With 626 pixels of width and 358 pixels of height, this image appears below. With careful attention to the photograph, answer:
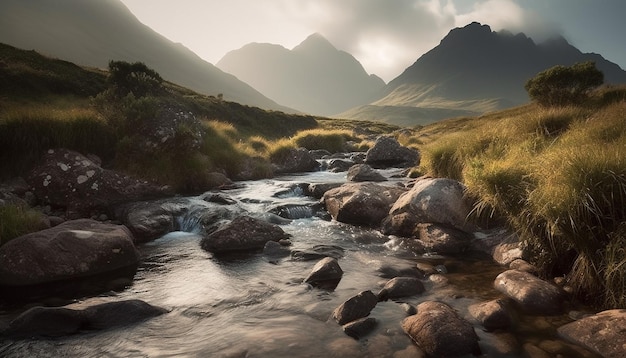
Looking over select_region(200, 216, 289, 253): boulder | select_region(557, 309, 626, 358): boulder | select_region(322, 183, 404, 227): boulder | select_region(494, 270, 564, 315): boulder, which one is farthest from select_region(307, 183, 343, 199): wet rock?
select_region(557, 309, 626, 358): boulder

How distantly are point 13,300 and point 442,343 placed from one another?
24.1 ft

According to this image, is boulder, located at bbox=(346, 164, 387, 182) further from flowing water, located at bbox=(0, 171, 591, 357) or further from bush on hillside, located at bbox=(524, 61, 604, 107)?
bush on hillside, located at bbox=(524, 61, 604, 107)

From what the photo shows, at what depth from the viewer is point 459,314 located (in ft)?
18.4

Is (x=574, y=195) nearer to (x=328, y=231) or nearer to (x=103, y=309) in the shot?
(x=328, y=231)

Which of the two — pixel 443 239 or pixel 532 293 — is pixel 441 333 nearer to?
pixel 532 293

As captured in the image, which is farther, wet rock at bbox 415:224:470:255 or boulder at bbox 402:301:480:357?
wet rock at bbox 415:224:470:255

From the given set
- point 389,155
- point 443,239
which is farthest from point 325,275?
point 389,155

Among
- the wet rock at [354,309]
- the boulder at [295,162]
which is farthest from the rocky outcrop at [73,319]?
the boulder at [295,162]

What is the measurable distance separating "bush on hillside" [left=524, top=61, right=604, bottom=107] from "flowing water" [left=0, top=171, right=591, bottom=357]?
34143mm

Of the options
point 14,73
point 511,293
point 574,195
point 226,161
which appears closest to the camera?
point 574,195

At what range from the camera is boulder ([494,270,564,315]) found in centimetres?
562

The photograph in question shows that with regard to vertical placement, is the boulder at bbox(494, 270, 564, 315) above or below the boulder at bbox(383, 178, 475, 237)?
below

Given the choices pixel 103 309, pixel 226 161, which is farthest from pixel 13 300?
pixel 226 161

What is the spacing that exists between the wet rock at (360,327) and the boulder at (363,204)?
5963 millimetres
